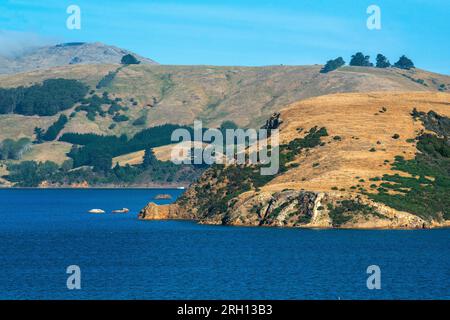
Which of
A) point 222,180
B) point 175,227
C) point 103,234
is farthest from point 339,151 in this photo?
point 103,234

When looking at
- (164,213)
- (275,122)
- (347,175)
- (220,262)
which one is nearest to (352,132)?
(347,175)

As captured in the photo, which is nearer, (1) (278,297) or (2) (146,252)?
(1) (278,297)

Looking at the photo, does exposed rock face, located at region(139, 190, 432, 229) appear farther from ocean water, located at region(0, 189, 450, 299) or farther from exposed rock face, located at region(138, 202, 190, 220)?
exposed rock face, located at region(138, 202, 190, 220)

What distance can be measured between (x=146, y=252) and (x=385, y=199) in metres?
40.8

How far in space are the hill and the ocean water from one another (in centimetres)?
554

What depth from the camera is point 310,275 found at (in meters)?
87.8

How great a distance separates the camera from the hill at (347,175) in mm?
134000

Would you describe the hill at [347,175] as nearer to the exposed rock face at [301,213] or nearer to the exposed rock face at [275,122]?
the exposed rock face at [301,213]

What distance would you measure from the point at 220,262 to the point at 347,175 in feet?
166

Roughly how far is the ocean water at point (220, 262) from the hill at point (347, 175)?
18.2ft

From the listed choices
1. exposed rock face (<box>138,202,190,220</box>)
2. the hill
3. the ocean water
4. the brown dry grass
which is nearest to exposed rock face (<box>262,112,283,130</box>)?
the brown dry grass

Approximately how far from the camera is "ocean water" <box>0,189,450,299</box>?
78.4 m

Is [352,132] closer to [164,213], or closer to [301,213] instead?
[301,213]
